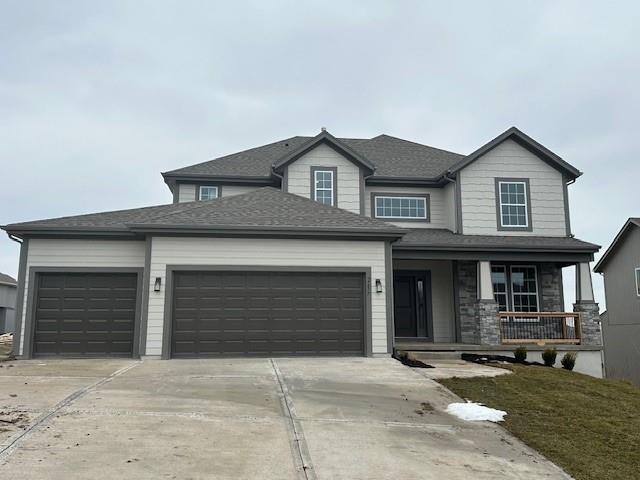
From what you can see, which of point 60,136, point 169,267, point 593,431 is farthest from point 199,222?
point 60,136

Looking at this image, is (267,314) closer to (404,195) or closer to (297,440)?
(297,440)

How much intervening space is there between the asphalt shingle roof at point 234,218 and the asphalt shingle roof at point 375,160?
10.7 feet

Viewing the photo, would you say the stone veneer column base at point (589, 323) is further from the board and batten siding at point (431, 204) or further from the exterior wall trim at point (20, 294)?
the exterior wall trim at point (20, 294)

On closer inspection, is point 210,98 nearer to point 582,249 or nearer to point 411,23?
point 411,23

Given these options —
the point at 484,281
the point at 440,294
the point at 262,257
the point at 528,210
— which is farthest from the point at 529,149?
the point at 262,257

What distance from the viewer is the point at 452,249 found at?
1471 centimetres

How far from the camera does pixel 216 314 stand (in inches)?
480

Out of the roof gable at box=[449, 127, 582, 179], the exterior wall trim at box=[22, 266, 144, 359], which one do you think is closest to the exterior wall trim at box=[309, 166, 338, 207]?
the roof gable at box=[449, 127, 582, 179]

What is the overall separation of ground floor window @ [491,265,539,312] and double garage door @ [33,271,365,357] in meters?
5.63

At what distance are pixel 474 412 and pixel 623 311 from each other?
17890 mm

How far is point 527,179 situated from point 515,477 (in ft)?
43.5

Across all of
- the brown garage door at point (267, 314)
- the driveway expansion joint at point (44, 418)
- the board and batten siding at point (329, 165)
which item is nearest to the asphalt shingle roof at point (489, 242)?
the board and batten siding at point (329, 165)

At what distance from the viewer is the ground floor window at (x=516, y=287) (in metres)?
15.9

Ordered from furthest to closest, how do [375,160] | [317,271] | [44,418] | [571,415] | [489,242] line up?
[375,160] → [489,242] → [317,271] → [571,415] → [44,418]
